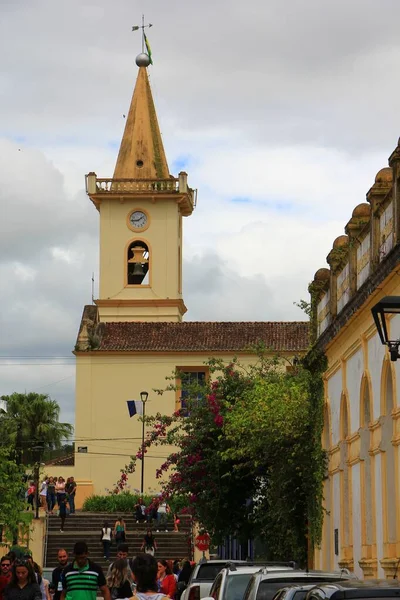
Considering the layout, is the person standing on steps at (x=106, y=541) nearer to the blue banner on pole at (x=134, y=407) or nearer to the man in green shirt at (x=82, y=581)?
the blue banner on pole at (x=134, y=407)

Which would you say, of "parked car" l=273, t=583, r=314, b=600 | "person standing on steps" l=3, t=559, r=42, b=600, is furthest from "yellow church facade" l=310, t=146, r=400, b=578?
"person standing on steps" l=3, t=559, r=42, b=600

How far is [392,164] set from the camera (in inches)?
858

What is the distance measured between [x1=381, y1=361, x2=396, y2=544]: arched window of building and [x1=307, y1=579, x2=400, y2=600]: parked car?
37.9 ft

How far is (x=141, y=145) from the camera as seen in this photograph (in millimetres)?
74250

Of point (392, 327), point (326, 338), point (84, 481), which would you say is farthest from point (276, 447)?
point (84, 481)

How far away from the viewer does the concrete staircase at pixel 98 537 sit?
2030 inches

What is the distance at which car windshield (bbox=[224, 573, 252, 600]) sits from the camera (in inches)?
792

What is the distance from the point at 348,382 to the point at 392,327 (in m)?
5.24

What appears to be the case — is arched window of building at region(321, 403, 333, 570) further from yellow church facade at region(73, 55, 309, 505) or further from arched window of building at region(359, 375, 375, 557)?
yellow church facade at region(73, 55, 309, 505)

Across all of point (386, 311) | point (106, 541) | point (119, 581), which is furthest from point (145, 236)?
point (386, 311)

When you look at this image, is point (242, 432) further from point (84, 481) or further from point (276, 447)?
point (84, 481)

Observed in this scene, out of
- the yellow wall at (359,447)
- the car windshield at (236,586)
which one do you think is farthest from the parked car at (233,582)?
the yellow wall at (359,447)

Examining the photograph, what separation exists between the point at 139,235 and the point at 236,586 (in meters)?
53.5

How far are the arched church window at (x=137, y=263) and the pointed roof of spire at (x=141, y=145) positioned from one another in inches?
138
